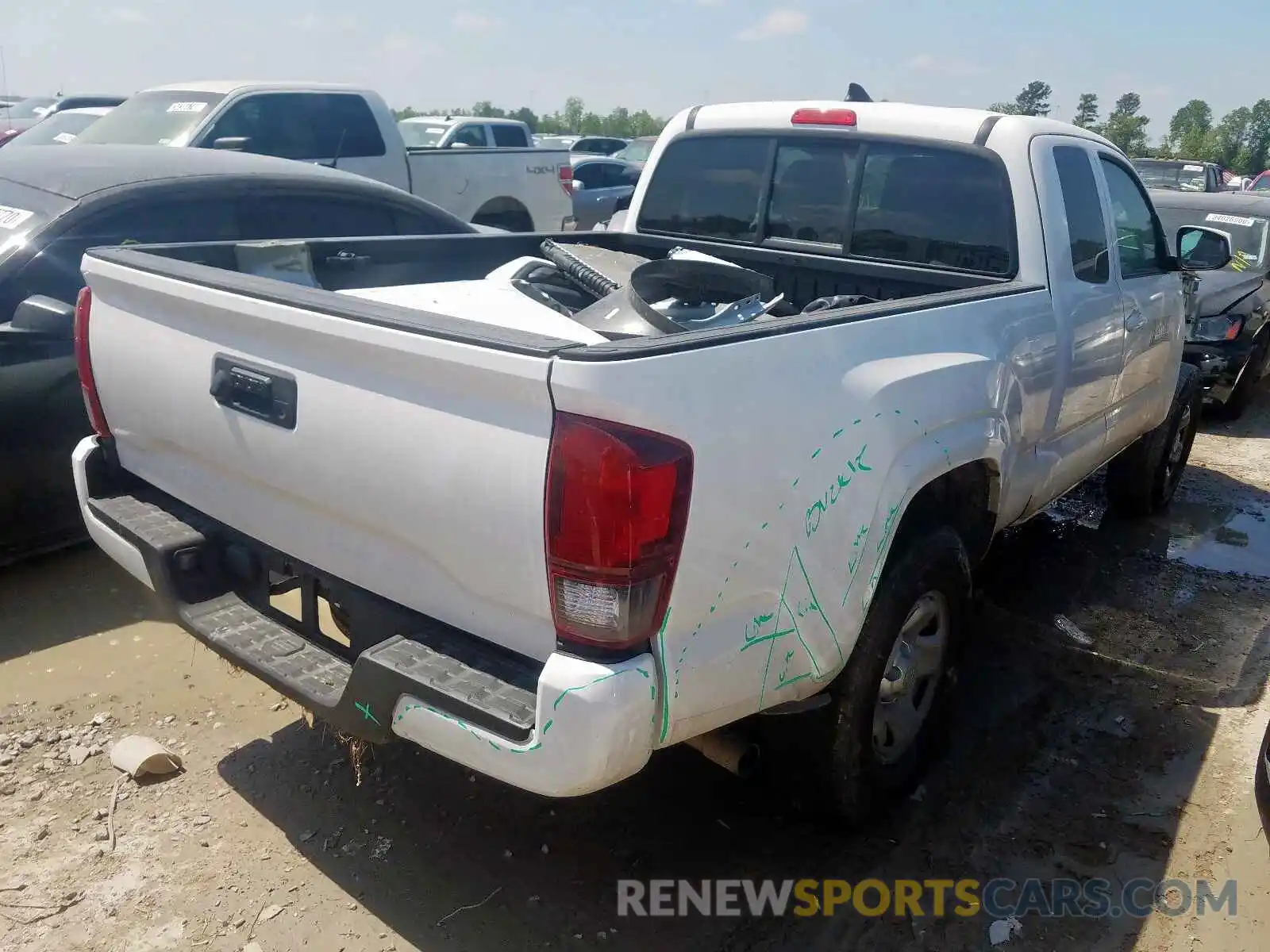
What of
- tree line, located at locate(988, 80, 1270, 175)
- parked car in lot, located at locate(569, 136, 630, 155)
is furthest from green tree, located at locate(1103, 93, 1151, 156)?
parked car in lot, located at locate(569, 136, 630, 155)

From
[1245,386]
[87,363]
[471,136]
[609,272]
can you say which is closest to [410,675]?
[87,363]

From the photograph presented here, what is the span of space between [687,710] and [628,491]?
0.52 m

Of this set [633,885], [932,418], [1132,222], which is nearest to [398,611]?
[633,885]

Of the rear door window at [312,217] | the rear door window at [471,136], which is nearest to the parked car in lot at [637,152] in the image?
the rear door window at [471,136]

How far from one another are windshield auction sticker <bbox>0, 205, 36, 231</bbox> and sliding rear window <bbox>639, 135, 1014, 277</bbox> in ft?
Result: 8.78

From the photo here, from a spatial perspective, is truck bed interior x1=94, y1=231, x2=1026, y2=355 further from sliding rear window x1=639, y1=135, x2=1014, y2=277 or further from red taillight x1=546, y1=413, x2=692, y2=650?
red taillight x1=546, y1=413, x2=692, y2=650

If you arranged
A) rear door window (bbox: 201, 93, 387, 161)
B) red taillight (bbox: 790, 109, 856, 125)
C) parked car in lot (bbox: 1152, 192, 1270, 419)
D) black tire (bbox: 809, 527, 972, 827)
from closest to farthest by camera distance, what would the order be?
1. black tire (bbox: 809, 527, 972, 827)
2. red taillight (bbox: 790, 109, 856, 125)
3. parked car in lot (bbox: 1152, 192, 1270, 419)
4. rear door window (bbox: 201, 93, 387, 161)

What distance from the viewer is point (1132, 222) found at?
447cm

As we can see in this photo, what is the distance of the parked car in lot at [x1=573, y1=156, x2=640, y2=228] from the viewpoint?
56.3ft

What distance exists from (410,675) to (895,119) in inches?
111

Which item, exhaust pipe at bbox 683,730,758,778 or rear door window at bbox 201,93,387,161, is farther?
rear door window at bbox 201,93,387,161

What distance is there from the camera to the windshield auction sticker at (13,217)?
13.8 ft

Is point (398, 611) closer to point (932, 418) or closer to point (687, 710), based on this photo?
point (687, 710)

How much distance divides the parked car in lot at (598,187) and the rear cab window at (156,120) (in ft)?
29.1
